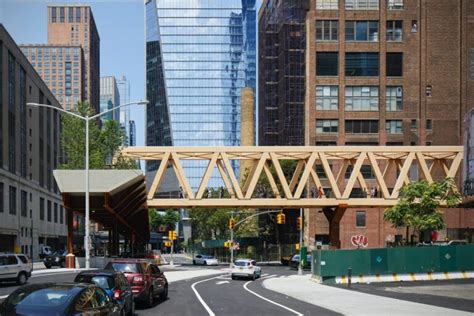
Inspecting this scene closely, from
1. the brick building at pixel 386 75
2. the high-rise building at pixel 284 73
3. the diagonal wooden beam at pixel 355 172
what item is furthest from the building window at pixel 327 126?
the diagonal wooden beam at pixel 355 172

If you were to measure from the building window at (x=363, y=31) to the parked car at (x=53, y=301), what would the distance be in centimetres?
7323

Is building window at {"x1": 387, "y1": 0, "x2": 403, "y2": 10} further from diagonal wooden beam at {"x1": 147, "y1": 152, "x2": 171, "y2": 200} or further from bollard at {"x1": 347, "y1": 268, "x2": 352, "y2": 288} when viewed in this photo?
bollard at {"x1": 347, "y1": 268, "x2": 352, "y2": 288}

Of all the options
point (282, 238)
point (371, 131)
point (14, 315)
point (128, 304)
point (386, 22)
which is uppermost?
point (386, 22)

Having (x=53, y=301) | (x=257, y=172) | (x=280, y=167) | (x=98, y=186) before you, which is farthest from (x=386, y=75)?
(x=53, y=301)

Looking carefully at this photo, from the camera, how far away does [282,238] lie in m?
99.9

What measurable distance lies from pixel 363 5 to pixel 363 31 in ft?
10.7

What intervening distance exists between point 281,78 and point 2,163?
47.5 m

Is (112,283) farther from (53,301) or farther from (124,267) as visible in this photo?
(53,301)

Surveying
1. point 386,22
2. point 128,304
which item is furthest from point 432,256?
point 386,22

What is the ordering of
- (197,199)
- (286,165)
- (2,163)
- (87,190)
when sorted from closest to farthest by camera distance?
(87,190)
(197,199)
(2,163)
(286,165)

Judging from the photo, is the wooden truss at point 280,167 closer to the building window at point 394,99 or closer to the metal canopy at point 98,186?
the metal canopy at point 98,186

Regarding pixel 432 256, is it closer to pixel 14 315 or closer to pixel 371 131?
pixel 14 315

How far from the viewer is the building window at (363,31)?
3241 inches

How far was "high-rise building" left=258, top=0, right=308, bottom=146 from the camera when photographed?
98.1 meters
